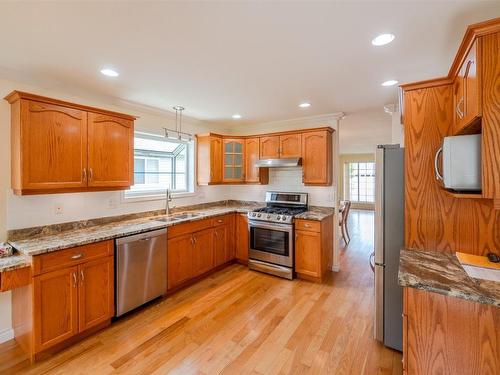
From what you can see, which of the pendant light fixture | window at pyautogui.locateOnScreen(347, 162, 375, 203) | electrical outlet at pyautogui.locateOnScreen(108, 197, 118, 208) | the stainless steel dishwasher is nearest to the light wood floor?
the stainless steel dishwasher

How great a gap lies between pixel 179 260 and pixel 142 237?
0.68 m

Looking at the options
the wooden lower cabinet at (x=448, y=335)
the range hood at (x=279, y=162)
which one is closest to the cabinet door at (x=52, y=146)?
the range hood at (x=279, y=162)

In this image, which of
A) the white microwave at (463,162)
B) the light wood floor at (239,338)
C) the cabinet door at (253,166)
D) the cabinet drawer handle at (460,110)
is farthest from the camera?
the cabinet door at (253,166)

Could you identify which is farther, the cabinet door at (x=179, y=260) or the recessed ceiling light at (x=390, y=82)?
the cabinet door at (x=179, y=260)

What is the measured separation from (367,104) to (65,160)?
360 centimetres

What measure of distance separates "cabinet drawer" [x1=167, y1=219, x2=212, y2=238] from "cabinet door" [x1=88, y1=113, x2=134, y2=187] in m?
0.75

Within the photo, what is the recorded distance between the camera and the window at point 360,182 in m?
10.1

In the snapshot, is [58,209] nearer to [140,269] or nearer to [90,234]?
[90,234]

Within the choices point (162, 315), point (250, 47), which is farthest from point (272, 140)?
point (162, 315)

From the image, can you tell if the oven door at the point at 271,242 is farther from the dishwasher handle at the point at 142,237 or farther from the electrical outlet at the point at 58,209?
the electrical outlet at the point at 58,209

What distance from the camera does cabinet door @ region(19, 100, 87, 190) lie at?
2107 millimetres

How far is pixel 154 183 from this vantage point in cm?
374

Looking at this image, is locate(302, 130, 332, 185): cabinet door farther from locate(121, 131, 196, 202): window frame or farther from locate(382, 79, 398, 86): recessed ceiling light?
locate(121, 131, 196, 202): window frame

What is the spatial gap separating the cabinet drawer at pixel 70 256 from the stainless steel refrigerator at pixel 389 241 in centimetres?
254
